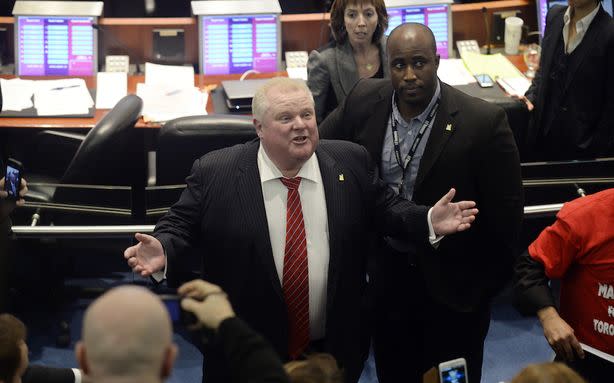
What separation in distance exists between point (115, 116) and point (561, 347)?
94.9 inches

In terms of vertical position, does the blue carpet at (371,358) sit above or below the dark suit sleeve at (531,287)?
below

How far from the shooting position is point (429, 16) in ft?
20.2

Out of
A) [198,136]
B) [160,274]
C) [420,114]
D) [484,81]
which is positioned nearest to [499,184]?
[420,114]

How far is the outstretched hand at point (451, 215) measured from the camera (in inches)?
125

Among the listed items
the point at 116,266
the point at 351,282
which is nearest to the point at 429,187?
the point at 351,282

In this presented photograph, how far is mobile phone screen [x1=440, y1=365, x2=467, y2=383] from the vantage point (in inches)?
114

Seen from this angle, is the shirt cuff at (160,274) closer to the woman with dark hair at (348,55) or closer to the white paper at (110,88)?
the woman with dark hair at (348,55)

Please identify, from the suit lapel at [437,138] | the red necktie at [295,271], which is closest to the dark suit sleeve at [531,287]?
the suit lapel at [437,138]

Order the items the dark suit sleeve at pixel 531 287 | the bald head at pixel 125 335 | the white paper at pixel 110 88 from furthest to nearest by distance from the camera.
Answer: the white paper at pixel 110 88 < the dark suit sleeve at pixel 531 287 < the bald head at pixel 125 335

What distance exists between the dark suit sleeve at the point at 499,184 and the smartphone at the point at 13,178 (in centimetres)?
178

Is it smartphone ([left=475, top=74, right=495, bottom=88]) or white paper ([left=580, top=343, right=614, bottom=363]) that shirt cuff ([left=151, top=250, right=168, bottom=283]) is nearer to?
white paper ([left=580, top=343, right=614, bottom=363])

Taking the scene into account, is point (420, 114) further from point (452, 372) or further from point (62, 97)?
point (62, 97)

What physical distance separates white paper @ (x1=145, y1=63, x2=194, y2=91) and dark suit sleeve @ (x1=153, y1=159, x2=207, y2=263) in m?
2.67

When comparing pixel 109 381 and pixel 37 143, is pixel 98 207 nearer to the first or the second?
pixel 37 143
